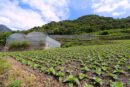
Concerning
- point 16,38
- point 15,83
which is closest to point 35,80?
point 15,83

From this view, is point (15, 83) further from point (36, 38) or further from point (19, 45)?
point (36, 38)

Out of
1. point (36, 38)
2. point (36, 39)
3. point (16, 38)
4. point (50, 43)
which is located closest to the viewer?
point (36, 39)

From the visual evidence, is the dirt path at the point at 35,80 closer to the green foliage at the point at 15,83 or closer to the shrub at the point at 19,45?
the green foliage at the point at 15,83

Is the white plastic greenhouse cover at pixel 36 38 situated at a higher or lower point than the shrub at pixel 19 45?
higher

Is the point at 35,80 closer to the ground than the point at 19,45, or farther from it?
farther from it

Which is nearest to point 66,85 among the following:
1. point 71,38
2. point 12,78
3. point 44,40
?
point 12,78

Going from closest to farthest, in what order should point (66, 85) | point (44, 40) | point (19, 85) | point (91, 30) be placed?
point (19, 85) < point (66, 85) < point (44, 40) < point (91, 30)

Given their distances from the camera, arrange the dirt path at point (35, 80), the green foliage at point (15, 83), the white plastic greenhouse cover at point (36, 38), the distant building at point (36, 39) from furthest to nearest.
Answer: the white plastic greenhouse cover at point (36, 38) → the distant building at point (36, 39) → the dirt path at point (35, 80) → the green foliage at point (15, 83)

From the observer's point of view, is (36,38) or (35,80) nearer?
(35,80)

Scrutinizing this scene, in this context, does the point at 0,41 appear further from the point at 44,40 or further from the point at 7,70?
the point at 7,70

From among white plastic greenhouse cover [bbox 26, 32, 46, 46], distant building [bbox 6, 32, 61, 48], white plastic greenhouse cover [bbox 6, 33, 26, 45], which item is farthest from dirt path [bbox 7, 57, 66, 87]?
white plastic greenhouse cover [bbox 6, 33, 26, 45]

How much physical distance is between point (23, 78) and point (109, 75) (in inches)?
138

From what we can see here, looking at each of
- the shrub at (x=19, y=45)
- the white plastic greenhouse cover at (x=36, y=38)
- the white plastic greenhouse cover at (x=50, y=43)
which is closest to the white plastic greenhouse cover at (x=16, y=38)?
the white plastic greenhouse cover at (x=36, y=38)

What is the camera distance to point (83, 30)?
306 ft
